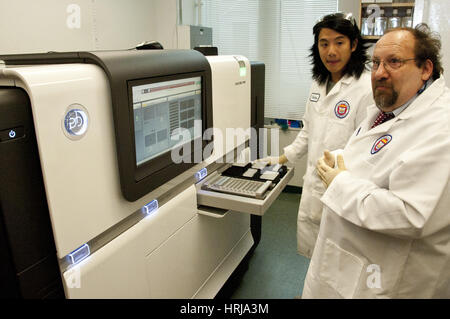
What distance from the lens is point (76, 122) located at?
82 centimetres

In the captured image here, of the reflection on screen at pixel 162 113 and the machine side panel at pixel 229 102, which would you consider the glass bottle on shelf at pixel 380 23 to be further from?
the reflection on screen at pixel 162 113

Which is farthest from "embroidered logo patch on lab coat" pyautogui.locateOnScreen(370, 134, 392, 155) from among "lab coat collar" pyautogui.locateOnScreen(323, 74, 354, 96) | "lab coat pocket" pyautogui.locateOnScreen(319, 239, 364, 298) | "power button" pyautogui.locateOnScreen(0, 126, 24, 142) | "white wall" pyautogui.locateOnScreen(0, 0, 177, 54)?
"white wall" pyautogui.locateOnScreen(0, 0, 177, 54)

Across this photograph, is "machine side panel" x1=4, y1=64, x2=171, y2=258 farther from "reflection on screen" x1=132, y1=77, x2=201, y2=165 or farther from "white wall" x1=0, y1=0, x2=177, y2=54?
"white wall" x1=0, y1=0, x2=177, y2=54

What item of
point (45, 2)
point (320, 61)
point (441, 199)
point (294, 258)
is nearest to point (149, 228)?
point (441, 199)

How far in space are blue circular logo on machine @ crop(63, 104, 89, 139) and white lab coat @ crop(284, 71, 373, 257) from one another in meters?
1.14

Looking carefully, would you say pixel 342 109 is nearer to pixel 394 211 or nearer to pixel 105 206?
pixel 394 211

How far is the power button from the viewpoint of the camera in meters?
0.71

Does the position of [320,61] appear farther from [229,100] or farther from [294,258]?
[294,258]

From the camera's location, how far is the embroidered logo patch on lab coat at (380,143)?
106 centimetres

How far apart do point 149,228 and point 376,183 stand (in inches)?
28.8

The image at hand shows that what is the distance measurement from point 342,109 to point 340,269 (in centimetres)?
74

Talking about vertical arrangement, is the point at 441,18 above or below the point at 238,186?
above

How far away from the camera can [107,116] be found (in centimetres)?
92

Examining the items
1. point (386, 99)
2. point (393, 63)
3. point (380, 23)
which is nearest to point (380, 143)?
point (386, 99)
